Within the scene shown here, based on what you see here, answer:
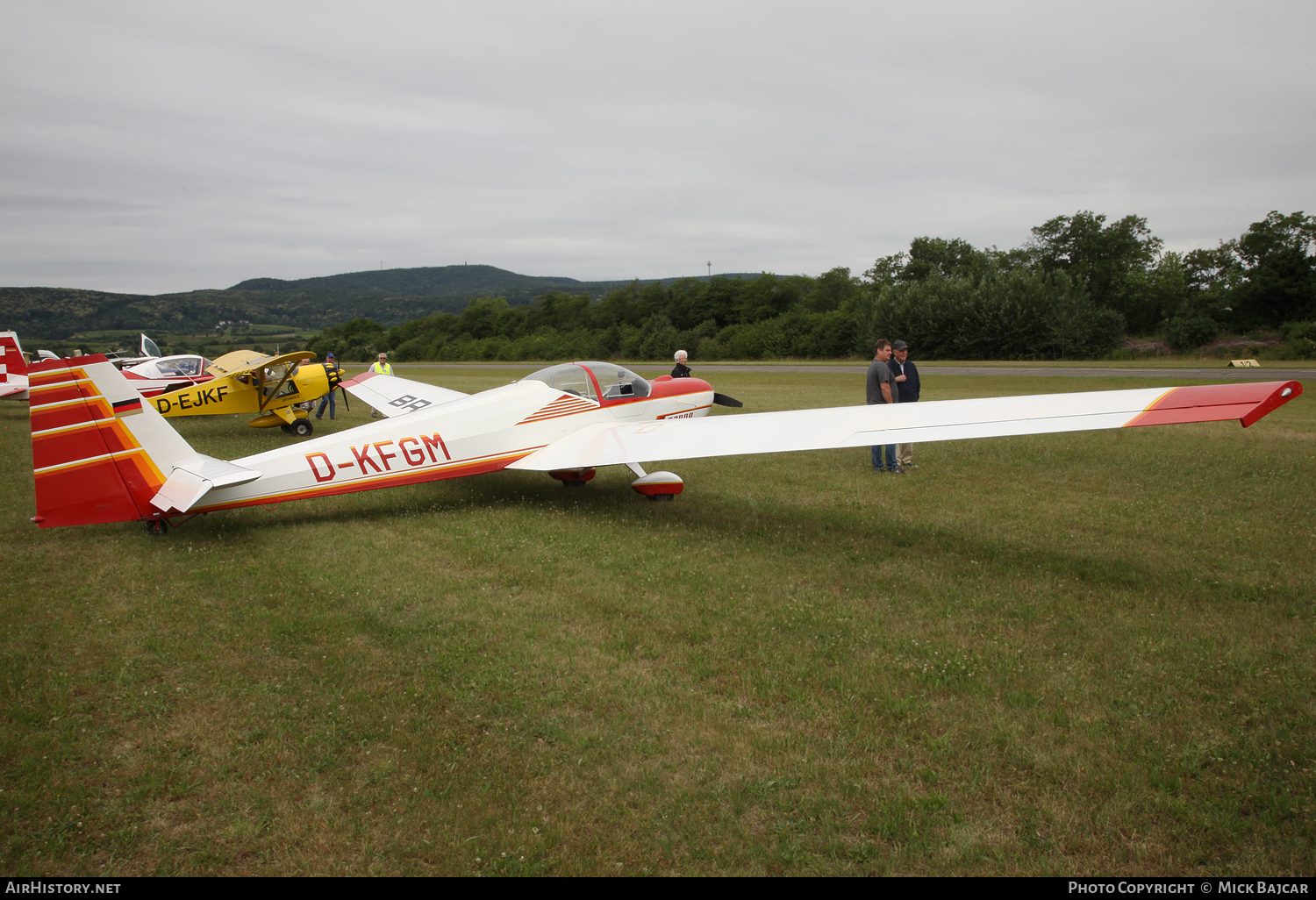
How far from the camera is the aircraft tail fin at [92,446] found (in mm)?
6160

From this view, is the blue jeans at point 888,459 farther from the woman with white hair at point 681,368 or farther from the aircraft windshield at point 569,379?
the aircraft windshield at point 569,379

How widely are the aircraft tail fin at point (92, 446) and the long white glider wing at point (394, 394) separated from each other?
5.17 metres

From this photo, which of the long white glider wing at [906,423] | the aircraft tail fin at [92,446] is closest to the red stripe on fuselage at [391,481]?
the long white glider wing at [906,423]

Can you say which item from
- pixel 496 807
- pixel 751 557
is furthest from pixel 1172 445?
pixel 496 807

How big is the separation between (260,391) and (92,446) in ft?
31.4

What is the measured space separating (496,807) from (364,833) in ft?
1.89

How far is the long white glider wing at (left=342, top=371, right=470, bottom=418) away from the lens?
1244 cm

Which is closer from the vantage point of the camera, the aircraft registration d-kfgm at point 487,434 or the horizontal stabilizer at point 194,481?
the aircraft registration d-kfgm at point 487,434

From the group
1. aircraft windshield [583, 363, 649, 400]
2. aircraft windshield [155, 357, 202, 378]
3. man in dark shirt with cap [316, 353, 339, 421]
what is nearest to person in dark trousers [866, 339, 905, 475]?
aircraft windshield [583, 363, 649, 400]

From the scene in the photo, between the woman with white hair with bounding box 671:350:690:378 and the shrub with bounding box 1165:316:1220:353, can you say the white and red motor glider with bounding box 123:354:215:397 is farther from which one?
the shrub with bounding box 1165:316:1220:353

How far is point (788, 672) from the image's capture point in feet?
14.2

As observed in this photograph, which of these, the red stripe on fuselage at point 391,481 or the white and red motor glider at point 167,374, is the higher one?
the white and red motor glider at point 167,374

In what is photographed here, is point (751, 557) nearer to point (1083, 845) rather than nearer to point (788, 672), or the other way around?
point (788, 672)

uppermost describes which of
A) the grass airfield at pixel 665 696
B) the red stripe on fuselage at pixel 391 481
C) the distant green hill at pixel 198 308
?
the distant green hill at pixel 198 308
